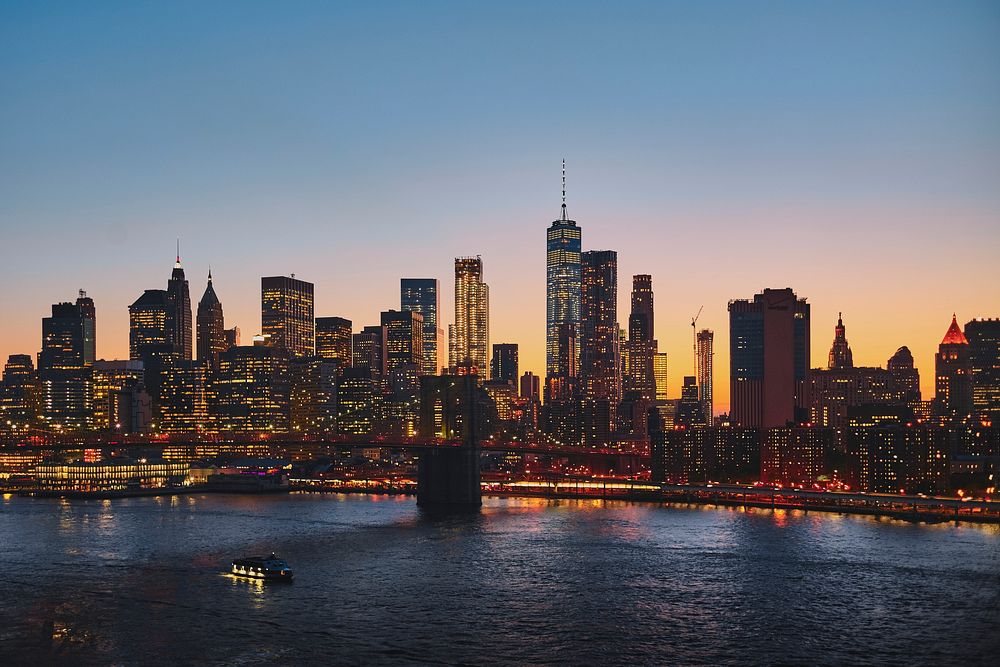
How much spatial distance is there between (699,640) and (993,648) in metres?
10.7

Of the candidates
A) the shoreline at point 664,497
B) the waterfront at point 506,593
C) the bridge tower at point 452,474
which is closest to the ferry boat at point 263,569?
the waterfront at point 506,593

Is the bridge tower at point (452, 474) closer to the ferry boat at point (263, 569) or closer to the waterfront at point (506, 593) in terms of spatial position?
the waterfront at point (506, 593)

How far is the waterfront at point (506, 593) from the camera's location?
135 ft

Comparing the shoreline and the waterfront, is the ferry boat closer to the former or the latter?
the waterfront

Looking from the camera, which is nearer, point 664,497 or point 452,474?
point 452,474

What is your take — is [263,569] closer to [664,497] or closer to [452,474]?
[452,474]

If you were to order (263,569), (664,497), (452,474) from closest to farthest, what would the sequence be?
(263,569) → (452,474) → (664,497)

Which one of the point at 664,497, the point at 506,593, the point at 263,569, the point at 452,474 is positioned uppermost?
the point at 452,474

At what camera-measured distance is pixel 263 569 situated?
55.9 metres

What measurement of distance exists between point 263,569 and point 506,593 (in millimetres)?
12657

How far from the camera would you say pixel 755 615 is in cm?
4728

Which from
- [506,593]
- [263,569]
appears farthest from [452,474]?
Answer: [506,593]

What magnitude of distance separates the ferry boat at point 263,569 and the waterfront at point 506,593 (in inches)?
39.9

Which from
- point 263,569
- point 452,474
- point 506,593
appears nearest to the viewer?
point 506,593
